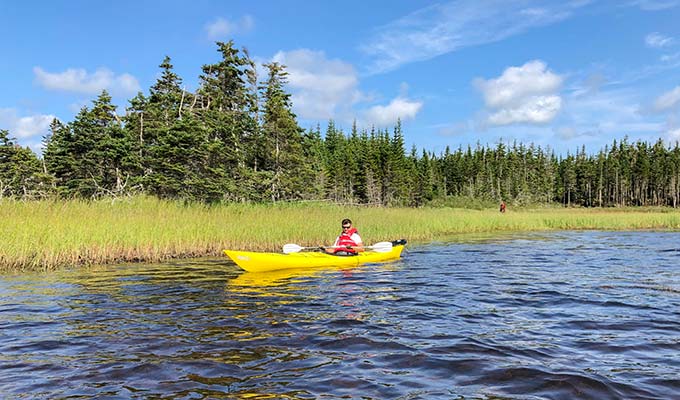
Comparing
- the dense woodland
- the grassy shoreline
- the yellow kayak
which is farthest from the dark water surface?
the dense woodland

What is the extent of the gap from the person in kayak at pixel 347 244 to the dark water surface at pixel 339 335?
5.24 ft

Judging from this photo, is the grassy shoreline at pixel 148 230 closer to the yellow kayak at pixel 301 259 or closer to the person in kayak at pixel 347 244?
the person in kayak at pixel 347 244

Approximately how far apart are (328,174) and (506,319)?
54.3 metres

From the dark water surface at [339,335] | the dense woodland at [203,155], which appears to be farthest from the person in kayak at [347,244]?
the dense woodland at [203,155]

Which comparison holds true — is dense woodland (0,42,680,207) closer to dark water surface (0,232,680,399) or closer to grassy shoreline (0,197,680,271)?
grassy shoreline (0,197,680,271)

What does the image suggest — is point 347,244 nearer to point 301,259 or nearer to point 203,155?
point 301,259

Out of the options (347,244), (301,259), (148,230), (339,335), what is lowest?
(339,335)

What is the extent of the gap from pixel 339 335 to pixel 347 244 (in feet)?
23.5

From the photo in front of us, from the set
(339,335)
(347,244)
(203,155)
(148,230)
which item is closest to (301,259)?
(347,244)

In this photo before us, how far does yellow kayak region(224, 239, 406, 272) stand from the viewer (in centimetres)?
1100

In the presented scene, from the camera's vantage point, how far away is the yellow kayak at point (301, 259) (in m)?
11.0

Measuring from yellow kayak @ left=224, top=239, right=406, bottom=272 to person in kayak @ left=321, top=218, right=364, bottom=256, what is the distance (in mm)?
181

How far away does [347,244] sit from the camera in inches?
524

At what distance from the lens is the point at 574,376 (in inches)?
181
